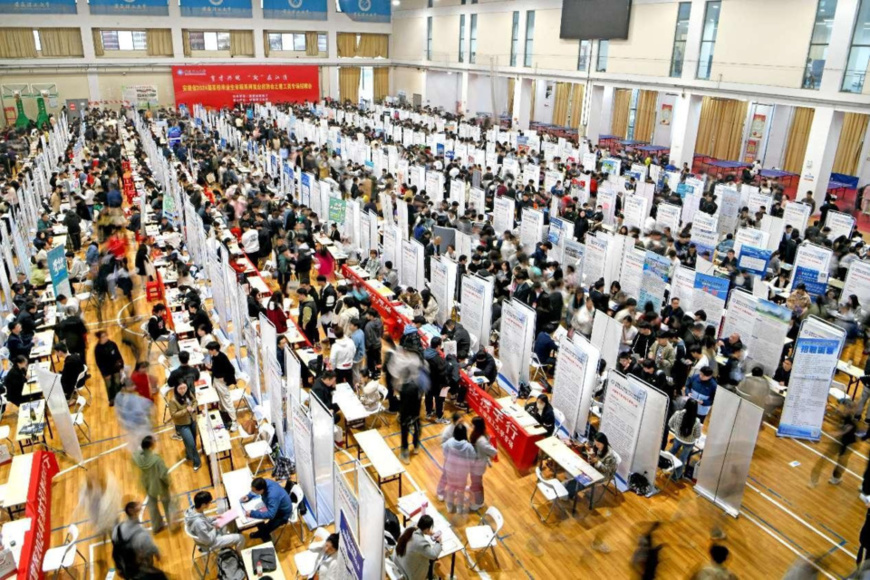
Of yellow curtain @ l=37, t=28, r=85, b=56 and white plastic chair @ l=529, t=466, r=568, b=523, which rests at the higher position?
yellow curtain @ l=37, t=28, r=85, b=56

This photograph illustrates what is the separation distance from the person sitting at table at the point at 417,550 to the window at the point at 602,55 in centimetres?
2659

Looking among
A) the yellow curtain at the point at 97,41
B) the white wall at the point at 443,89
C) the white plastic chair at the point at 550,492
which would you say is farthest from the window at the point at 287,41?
the white plastic chair at the point at 550,492

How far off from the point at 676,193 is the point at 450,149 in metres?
10.4

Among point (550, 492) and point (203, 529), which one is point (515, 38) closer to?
point (550, 492)

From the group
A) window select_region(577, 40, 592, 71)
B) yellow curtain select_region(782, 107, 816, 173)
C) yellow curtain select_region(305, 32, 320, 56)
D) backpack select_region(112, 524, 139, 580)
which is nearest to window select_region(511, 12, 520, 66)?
window select_region(577, 40, 592, 71)

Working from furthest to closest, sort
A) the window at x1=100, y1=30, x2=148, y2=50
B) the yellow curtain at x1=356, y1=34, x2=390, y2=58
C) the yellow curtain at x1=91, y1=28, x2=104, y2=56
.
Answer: the yellow curtain at x1=356, y1=34, x2=390, y2=58 → the window at x1=100, y1=30, x2=148, y2=50 → the yellow curtain at x1=91, y1=28, x2=104, y2=56

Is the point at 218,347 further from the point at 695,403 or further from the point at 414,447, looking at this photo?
the point at 695,403

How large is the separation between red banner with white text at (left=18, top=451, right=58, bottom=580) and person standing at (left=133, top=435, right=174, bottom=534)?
111cm

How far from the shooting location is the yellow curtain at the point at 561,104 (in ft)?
119

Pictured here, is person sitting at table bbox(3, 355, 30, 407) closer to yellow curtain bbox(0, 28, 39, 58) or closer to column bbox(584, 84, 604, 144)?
column bbox(584, 84, 604, 144)

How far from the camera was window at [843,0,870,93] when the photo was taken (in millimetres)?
17750

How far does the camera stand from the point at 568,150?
25188 mm

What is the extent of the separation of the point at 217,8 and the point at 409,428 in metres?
37.9

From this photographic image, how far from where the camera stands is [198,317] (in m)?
10.4
